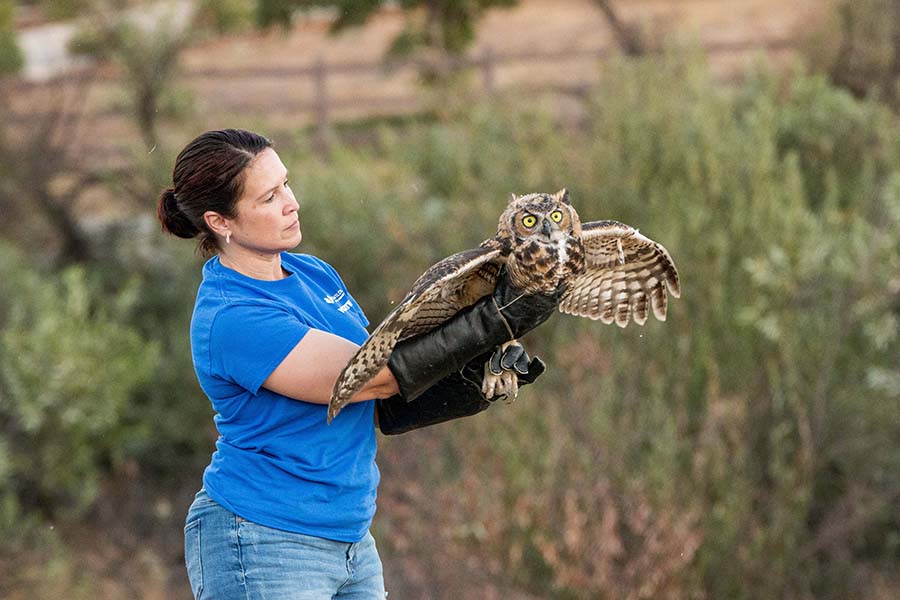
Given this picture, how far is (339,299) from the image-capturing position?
287cm

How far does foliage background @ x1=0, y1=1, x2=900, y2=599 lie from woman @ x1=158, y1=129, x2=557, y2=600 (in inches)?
149

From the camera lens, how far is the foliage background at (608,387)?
7.13 meters

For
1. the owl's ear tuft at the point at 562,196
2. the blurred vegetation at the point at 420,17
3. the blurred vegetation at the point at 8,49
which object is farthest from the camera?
the blurred vegetation at the point at 420,17

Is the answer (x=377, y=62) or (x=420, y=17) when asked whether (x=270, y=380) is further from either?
(x=420, y=17)

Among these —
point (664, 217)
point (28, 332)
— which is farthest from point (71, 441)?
point (664, 217)

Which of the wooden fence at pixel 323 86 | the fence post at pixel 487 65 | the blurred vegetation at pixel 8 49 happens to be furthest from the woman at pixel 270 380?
the fence post at pixel 487 65

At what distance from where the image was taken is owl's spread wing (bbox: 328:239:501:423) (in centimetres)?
246

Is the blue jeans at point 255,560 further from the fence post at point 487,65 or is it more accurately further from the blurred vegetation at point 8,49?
the fence post at point 487,65

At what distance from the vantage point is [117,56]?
45.1ft

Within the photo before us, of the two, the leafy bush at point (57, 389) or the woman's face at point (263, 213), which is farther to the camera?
the leafy bush at point (57, 389)

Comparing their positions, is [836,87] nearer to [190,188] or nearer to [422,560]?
[422,560]

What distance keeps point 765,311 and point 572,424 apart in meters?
1.62

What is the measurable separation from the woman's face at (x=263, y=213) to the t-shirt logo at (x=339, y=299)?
8.5 inches

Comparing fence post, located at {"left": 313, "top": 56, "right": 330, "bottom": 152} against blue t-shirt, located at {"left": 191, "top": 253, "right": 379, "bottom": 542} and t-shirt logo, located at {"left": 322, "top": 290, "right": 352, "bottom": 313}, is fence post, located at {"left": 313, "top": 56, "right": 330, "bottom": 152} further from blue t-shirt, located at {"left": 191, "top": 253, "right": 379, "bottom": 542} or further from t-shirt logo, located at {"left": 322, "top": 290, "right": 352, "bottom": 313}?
blue t-shirt, located at {"left": 191, "top": 253, "right": 379, "bottom": 542}
